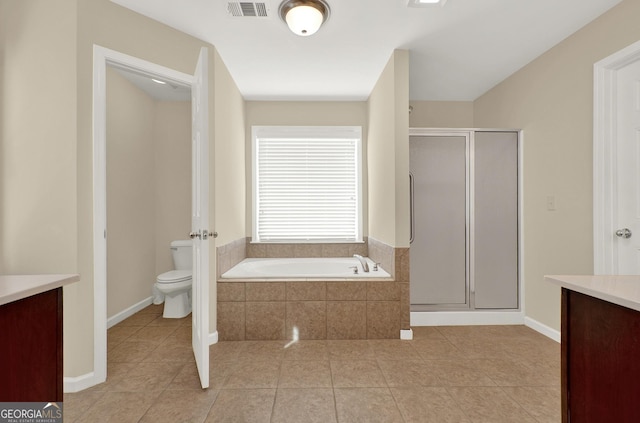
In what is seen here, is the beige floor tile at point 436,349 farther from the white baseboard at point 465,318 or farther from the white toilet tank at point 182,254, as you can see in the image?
the white toilet tank at point 182,254

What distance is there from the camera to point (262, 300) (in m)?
2.75

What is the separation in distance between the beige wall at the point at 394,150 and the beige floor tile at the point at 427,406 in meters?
1.17

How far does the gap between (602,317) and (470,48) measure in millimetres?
2436

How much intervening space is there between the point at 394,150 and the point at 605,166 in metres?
1.45

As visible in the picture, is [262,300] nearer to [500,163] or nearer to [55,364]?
[55,364]

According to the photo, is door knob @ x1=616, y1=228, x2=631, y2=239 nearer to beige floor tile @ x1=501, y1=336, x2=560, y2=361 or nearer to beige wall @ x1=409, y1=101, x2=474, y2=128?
beige floor tile @ x1=501, y1=336, x2=560, y2=361

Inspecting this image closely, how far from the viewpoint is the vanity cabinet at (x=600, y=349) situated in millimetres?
897

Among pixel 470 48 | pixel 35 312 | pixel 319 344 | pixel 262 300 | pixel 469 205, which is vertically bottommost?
pixel 319 344

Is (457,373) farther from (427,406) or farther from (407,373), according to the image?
(427,406)

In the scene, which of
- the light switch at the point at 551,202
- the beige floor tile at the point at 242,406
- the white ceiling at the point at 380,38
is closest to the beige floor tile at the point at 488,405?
the beige floor tile at the point at 242,406

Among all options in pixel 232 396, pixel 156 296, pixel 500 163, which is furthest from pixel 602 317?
pixel 156 296

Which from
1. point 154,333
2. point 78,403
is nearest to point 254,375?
point 78,403

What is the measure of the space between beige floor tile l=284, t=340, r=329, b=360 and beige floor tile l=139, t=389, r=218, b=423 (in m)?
0.66

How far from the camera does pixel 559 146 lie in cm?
265
